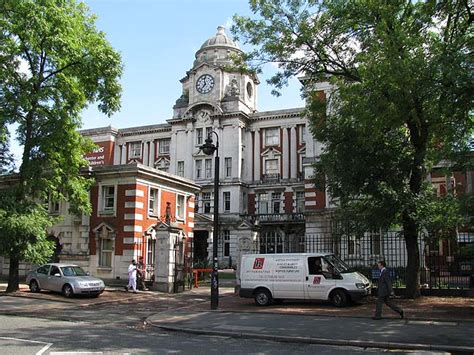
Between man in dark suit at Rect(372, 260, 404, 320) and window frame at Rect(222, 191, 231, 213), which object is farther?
window frame at Rect(222, 191, 231, 213)

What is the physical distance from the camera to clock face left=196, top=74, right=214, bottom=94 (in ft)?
207

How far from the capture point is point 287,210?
59.8 metres

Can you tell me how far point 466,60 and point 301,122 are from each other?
48.0 meters

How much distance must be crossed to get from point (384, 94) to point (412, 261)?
8.15 m

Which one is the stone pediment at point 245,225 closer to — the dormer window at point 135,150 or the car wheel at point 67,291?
the car wheel at point 67,291

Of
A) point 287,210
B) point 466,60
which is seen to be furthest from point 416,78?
point 287,210

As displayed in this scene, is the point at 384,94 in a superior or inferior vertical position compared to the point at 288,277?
superior

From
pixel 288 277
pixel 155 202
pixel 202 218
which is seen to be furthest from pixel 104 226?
pixel 202 218

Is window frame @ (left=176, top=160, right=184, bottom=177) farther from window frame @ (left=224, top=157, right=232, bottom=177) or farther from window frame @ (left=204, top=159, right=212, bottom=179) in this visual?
window frame @ (left=224, top=157, right=232, bottom=177)

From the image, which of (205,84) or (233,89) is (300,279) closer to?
(233,89)

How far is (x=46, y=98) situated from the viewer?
25.4 metres

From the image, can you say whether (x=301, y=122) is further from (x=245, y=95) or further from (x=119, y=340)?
(x=119, y=340)

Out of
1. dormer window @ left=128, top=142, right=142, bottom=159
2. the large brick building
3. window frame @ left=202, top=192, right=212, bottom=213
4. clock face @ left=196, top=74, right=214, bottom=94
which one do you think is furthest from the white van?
dormer window @ left=128, top=142, right=142, bottom=159

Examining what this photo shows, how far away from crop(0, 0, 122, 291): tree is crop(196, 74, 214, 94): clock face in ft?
121
